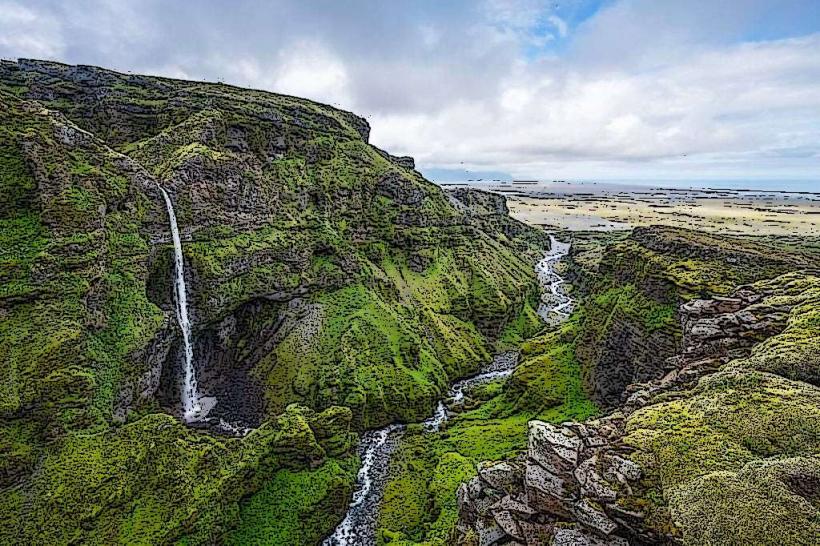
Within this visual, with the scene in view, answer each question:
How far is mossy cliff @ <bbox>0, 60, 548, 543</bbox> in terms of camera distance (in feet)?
129

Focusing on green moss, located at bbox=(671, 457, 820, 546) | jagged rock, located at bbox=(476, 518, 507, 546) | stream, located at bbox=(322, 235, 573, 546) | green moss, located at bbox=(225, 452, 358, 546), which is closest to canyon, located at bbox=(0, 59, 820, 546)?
green moss, located at bbox=(671, 457, 820, 546)

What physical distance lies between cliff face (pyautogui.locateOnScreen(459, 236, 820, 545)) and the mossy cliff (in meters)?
26.4

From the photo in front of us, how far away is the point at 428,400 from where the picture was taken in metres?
70.0

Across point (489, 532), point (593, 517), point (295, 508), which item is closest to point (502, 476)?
point (489, 532)

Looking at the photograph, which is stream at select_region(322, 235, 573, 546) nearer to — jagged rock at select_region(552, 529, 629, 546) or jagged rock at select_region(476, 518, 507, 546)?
jagged rock at select_region(476, 518, 507, 546)

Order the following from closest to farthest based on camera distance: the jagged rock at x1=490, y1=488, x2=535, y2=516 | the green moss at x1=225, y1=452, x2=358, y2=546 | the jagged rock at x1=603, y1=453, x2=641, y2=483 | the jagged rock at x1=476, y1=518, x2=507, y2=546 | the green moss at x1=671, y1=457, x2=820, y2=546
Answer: the green moss at x1=671, y1=457, x2=820, y2=546
the jagged rock at x1=603, y1=453, x2=641, y2=483
the jagged rock at x1=490, y1=488, x2=535, y2=516
the jagged rock at x1=476, y1=518, x2=507, y2=546
the green moss at x1=225, y1=452, x2=358, y2=546

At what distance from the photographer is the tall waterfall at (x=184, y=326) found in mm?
60997

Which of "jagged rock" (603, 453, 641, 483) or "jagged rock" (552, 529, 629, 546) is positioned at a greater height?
"jagged rock" (603, 453, 641, 483)

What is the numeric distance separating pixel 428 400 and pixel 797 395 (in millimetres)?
52035

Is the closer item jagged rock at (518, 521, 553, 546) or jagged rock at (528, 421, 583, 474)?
jagged rock at (518, 521, 553, 546)

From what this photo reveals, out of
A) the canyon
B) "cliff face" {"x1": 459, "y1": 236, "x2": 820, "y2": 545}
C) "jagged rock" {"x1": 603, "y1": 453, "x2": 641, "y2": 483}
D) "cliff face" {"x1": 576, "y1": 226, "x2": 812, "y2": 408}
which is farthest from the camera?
"cliff face" {"x1": 576, "y1": 226, "x2": 812, "y2": 408}

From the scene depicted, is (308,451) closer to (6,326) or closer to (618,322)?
(6,326)

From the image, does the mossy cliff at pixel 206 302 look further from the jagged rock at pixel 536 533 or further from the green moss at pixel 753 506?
the green moss at pixel 753 506

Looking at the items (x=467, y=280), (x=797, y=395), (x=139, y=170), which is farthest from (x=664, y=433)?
(x=467, y=280)
